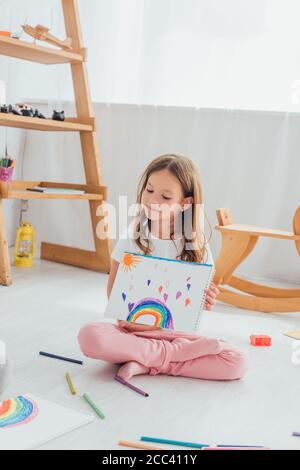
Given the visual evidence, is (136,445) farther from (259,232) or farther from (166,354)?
(259,232)

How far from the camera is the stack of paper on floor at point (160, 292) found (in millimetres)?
1385

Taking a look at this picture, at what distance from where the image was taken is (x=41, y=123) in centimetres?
248

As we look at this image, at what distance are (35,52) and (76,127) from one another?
0.34 metres

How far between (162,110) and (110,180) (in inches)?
17.0

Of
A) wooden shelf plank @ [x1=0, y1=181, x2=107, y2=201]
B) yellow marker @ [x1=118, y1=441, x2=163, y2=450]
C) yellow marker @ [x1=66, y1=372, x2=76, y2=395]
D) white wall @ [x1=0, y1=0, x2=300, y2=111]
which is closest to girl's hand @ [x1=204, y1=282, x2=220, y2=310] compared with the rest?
yellow marker @ [x1=66, y1=372, x2=76, y2=395]

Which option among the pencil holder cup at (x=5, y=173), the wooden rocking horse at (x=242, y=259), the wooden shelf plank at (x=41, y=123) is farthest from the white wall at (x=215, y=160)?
the pencil holder cup at (x=5, y=173)

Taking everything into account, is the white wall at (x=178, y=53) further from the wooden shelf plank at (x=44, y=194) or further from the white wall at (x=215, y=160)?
the wooden shelf plank at (x=44, y=194)

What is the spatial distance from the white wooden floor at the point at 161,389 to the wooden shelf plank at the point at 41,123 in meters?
0.73

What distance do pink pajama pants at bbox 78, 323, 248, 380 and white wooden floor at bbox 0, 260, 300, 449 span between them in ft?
0.08

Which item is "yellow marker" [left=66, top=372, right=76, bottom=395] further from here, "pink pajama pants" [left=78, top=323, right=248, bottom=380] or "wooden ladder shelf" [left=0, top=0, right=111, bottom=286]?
"wooden ladder shelf" [left=0, top=0, right=111, bottom=286]

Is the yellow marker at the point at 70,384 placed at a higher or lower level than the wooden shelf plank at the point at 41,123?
lower

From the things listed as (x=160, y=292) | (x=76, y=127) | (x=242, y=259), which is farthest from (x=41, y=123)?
(x=160, y=292)
